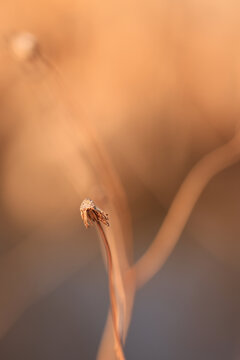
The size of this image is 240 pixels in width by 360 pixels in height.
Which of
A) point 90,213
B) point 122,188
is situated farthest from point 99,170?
point 90,213

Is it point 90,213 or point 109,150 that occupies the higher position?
point 109,150

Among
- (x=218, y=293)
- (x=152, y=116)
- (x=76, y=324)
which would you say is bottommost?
(x=76, y=324)

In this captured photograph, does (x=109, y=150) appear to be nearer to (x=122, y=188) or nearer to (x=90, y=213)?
(x=122, y=188)

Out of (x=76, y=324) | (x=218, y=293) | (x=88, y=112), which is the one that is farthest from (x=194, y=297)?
(x=88, y=112)

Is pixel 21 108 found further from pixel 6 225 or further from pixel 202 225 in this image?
pixel 202 225

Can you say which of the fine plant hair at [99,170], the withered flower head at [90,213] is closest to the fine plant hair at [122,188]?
the fine plant hair at [99,170]

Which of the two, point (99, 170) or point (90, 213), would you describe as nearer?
point (90, 213)

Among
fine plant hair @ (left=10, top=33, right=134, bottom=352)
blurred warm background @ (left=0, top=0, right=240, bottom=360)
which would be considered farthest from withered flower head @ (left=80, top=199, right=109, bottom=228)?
blurred warm background @ (left=0, top=0, right=240, bottom=360)

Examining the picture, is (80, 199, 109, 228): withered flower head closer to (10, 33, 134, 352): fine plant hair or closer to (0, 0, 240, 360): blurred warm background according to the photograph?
(10, 33, 134, 352): fine plant hair
